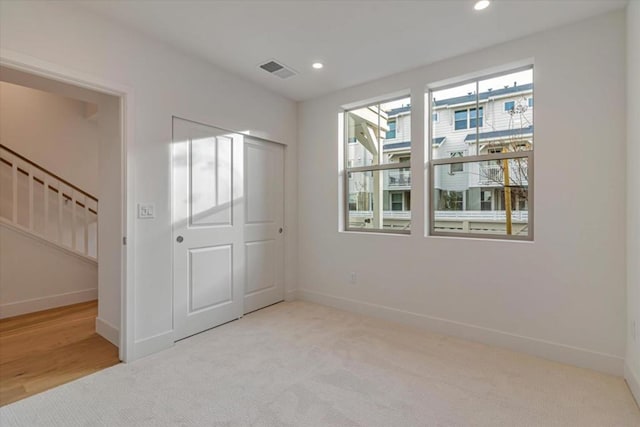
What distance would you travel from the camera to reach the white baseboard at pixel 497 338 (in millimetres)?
2299

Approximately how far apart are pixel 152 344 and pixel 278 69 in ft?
9.30

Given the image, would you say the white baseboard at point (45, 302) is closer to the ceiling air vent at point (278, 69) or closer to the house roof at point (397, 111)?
the ceiling air vent at point (278, 69)

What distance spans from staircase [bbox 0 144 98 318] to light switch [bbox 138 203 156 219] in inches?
88.5

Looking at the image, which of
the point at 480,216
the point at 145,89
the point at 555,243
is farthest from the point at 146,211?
the point at 555,243

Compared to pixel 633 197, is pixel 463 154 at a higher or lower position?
higher

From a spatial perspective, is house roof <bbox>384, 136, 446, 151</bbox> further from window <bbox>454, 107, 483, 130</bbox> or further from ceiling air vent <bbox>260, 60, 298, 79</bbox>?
ceiling air vent <bbox>260, 60, 298, 79</bbox>

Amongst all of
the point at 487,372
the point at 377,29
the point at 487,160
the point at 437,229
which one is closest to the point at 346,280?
the point at 437,229

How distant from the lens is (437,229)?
315cm

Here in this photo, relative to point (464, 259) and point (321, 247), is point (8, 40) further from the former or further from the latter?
point (464, 259)

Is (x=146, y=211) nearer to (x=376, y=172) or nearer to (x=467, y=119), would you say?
(x=376, y=172)

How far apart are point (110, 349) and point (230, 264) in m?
1.25

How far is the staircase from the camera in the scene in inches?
139

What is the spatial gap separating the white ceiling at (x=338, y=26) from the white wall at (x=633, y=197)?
0.37 m

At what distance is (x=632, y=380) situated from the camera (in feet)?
6.63
